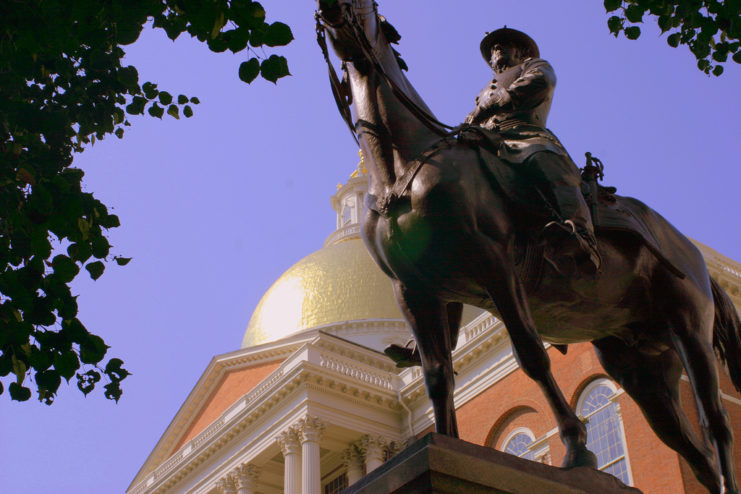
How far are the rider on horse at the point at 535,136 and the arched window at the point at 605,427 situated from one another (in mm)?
17296

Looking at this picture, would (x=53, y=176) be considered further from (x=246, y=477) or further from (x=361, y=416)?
(x=246, y=477)

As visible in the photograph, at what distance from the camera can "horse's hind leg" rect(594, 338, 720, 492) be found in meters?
5.26

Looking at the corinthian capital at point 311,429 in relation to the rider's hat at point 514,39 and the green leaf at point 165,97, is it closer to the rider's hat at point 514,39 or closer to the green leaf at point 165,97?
the green leaf at point 165,97

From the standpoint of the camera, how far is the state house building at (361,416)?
22.1 meters

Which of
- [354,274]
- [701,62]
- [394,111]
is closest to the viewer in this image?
[394,111]

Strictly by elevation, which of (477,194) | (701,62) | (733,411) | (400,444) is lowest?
(477,194)

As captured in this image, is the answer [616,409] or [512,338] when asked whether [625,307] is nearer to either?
[512,338]

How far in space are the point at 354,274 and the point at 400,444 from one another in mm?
17343

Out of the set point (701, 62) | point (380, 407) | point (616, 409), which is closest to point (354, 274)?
point (380, 407)

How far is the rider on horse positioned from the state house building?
16.1 m

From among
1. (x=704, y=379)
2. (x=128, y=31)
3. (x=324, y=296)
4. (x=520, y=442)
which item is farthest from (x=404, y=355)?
(x=324, y=296)

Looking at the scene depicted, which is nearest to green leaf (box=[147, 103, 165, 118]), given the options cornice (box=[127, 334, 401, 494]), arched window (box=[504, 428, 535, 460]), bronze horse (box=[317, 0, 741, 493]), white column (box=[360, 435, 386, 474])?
bronze horse (box=[317, 0, 741, 493])

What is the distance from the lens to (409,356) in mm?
5160

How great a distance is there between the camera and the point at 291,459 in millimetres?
28484
